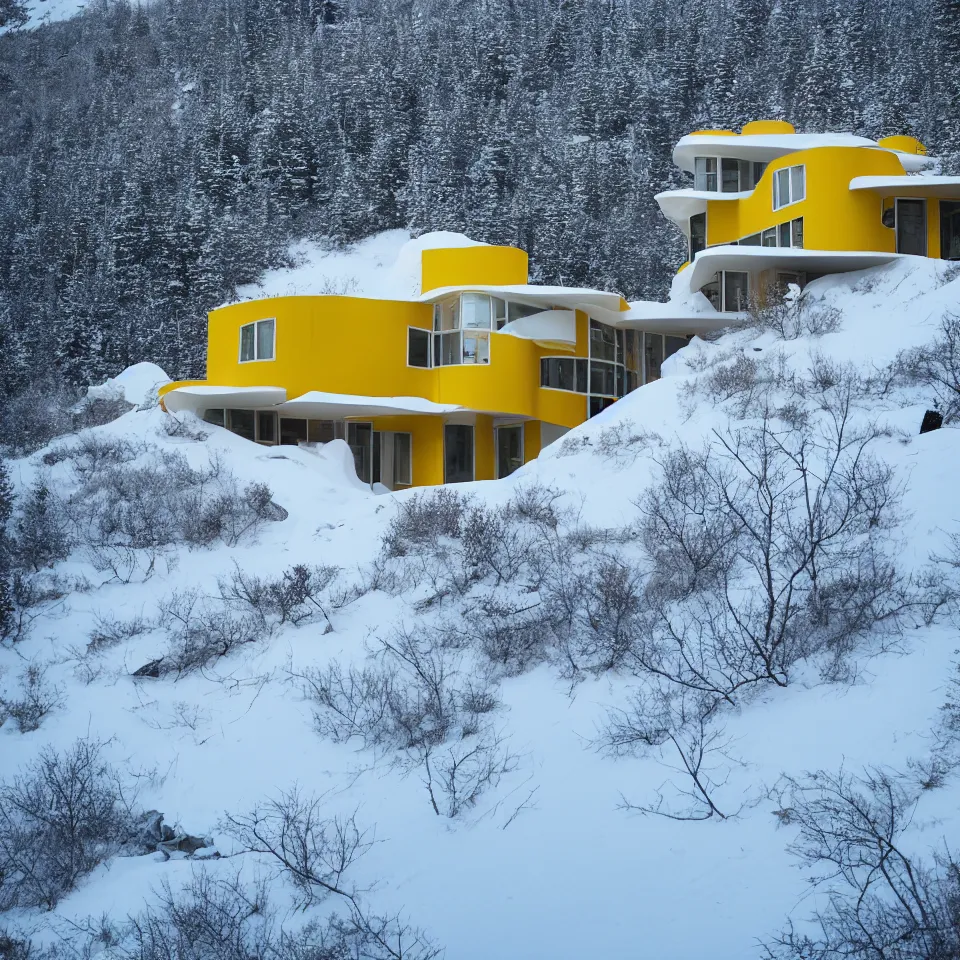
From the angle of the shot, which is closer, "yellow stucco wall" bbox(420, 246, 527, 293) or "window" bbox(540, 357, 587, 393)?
"yellow stucco wall" bbox(420, 246, 527, 293)

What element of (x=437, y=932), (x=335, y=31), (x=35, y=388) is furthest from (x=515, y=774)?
(x=335, y=31)

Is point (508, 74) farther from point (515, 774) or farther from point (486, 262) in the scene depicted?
point (515, 774)

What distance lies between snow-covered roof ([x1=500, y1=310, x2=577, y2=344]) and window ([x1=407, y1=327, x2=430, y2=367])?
2.24m

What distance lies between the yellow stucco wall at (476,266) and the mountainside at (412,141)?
68.3ft

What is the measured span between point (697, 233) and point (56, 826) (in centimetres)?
2841

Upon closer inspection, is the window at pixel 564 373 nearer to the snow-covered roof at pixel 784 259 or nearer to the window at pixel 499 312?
the window at pixel 499 312

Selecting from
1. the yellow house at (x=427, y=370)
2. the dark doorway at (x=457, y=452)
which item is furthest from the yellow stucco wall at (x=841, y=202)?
the dark doorway at (x=457, y=452)

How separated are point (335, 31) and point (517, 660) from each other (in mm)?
87417

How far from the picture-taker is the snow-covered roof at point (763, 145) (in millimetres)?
30188

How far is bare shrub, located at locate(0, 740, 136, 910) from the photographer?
866 cm

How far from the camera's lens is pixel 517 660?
38.3ft

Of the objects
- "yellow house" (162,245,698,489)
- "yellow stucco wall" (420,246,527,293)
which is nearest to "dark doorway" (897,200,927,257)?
"yellow house" (162,245,698,489)

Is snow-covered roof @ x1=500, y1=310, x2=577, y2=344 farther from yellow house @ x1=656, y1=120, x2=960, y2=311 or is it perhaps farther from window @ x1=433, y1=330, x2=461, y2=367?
yellow house @ x1=656, y1=120, x2=960, y2=311

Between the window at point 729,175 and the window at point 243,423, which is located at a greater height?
the window at point 729,175
